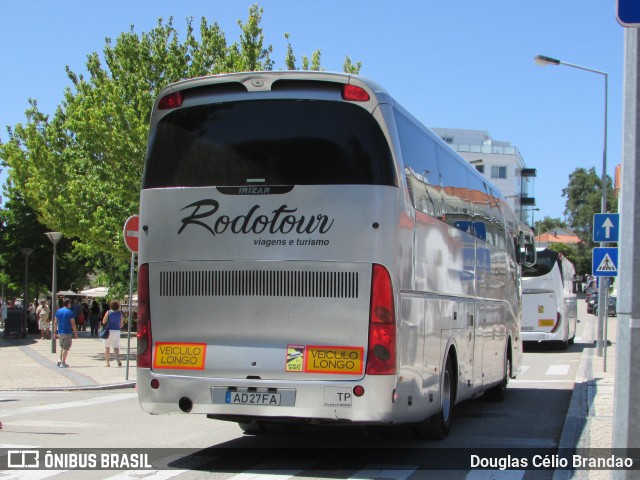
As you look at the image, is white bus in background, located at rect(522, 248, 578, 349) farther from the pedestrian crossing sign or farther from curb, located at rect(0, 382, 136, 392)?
curb, located at rect(0, 382, 136, 392)

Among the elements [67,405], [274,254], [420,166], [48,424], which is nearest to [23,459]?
[48,424]

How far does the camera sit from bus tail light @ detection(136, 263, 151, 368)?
8711 millimetres

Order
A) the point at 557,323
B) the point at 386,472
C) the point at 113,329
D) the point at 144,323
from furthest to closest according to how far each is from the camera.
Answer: the point at 557,323 → the point at 113,329 → the point at 144,323 → the point at 386,472

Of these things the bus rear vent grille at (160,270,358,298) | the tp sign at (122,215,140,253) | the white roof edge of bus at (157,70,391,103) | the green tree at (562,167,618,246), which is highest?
the green tree at (562,167,618,246)

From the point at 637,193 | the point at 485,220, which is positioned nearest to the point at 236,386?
the point at 637,193

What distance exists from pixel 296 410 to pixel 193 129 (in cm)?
294

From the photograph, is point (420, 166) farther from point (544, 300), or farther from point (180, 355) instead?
point (544, 300)

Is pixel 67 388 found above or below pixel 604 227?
below

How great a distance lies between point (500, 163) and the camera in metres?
106

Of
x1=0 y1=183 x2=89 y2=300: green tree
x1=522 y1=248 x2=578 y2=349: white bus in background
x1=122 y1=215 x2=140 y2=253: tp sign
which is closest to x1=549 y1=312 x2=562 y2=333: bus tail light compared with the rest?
x1=522 y1=248 x2=578 y2=349: white bus in background

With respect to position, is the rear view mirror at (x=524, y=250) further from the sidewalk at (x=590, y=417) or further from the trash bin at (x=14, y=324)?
the trash bin at (x=14, y=324)

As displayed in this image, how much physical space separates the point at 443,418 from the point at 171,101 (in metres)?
4.86

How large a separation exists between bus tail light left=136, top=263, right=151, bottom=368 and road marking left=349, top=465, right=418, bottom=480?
2329mm

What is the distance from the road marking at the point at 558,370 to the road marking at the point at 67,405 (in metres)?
11.1
